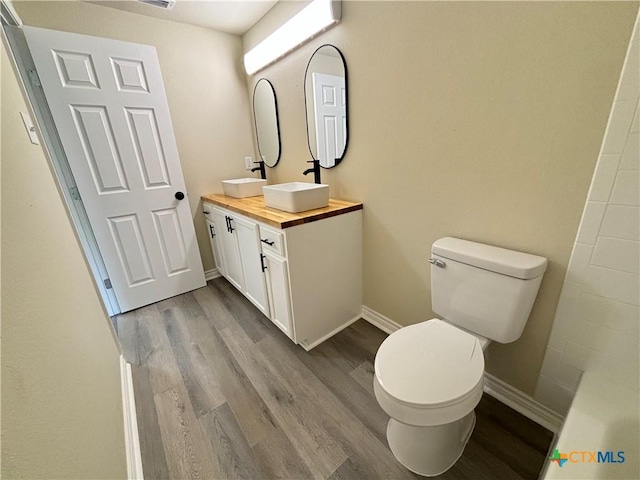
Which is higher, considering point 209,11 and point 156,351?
point 209,11

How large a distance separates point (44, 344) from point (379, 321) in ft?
5.38

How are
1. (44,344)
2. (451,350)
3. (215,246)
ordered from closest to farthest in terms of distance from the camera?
(44,344) < (451,350) < (215,246)

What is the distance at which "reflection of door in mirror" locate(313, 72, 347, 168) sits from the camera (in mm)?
1627

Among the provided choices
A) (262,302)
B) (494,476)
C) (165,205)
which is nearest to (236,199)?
(165,205)

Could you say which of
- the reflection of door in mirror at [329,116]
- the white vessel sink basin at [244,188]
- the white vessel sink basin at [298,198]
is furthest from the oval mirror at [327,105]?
the white vessel sink basin at [244,188]

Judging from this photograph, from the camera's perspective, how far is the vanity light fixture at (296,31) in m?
1.47

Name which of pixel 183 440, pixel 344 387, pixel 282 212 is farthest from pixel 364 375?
pixel 282 212

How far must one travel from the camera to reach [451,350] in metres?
1.02

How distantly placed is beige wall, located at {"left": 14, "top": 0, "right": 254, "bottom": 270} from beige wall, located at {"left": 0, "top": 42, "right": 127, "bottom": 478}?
1.25 meters

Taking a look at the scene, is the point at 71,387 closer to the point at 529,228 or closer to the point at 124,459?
the point at 124,459

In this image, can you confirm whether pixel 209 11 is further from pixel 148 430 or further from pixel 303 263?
pixel 148 430

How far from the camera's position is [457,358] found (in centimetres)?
98

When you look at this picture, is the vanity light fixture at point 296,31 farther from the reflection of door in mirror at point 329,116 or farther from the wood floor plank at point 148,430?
the wood floor plank at point 148,430

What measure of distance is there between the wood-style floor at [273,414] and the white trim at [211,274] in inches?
30.0
